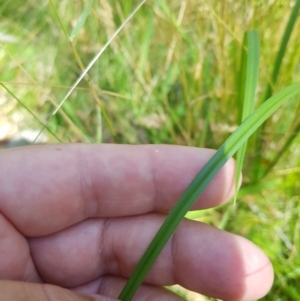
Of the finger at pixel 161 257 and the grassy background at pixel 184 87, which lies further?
the grassy background at pixel 184 87

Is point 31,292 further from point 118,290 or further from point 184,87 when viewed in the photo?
point 184,87

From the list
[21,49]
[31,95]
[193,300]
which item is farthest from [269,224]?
[21,49]

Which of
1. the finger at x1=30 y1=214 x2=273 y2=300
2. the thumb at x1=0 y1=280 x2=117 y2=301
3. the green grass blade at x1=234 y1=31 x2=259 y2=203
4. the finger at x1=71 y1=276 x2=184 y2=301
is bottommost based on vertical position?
the finger at x1=71 y1=276 x2=184 y2=301

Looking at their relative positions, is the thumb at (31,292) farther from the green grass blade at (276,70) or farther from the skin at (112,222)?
the green grass blade at (276,70)

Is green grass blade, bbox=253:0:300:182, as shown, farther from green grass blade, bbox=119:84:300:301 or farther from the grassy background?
green grass blade, bbox=119:84:300:301

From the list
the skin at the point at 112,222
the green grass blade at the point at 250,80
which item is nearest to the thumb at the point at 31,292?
the skin at the point at 112,222

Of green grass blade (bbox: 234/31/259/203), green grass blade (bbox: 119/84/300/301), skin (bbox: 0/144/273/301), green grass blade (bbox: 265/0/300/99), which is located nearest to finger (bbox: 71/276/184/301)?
skin (bbox: 0/144/273/301)
